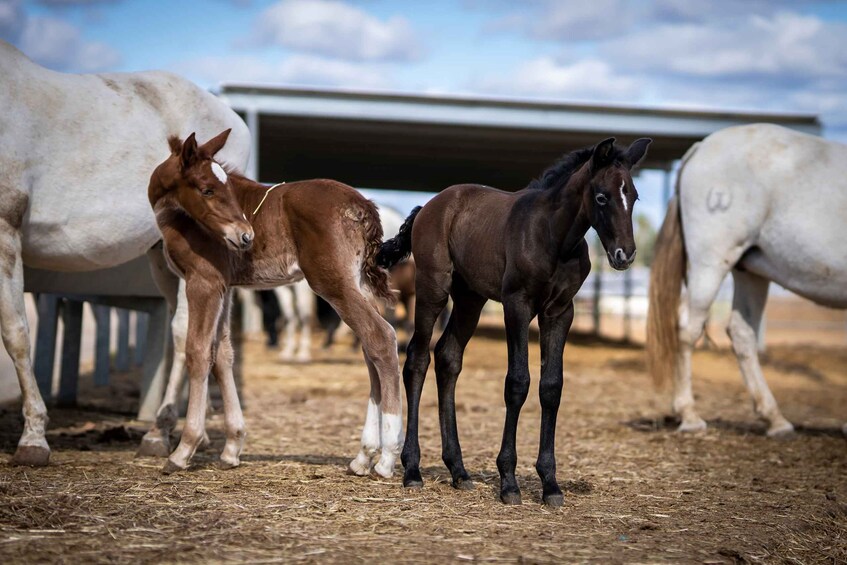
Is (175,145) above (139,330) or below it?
above

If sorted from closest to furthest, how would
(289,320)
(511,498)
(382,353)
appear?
(511,498) → (382,353) → (289,320)

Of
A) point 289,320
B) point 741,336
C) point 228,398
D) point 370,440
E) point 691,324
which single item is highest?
point 691,324

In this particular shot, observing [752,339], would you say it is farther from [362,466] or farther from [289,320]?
[289,320]

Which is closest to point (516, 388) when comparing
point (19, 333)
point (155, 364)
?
point (19, 333)

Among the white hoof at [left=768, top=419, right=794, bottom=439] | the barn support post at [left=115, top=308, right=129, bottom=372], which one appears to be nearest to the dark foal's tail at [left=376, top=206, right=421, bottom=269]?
the white hoof at [left=768, top=419, right=794, bottom=439]

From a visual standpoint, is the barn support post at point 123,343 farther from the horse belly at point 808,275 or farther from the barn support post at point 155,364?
the horse belly at point 808,275

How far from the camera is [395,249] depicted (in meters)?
5.54

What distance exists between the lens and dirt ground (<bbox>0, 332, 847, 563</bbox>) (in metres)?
3.88

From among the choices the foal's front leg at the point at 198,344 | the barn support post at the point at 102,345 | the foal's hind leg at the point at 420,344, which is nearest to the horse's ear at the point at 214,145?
the foal's front leg at the point at 198,344

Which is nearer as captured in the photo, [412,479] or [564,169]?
[564,169]

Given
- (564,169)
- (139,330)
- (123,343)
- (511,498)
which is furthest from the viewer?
(139,330)

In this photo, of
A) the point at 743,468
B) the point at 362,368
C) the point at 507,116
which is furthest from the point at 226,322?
the point at 507,116

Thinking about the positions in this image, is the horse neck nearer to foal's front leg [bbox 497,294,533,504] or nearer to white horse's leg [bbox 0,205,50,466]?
foal's front leg [bbox 497,294,533,504]

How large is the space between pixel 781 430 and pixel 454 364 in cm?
411
